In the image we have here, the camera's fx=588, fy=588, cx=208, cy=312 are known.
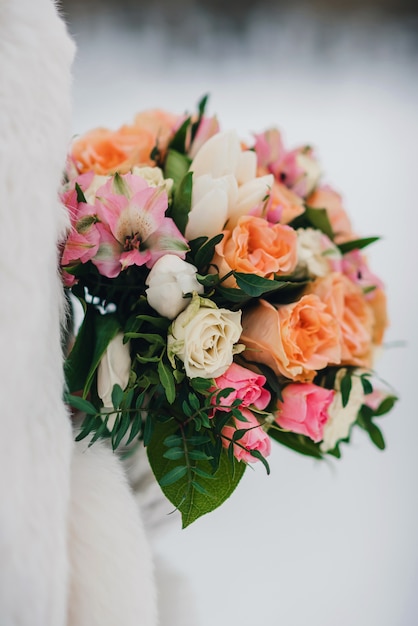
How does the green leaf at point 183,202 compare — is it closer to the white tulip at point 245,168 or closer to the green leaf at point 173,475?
the white tulip at point 245,168

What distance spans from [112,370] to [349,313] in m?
0.27

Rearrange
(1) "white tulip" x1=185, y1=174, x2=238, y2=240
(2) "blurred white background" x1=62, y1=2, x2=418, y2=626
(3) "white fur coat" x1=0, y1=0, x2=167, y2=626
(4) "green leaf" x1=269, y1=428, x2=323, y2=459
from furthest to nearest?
(2) "blurred white background" x1=62, y1=2, x2=418, y2=626 → (4) "green leaf" x1=269, y1=428, x2=323, y2=459 → (1) "white tulip" x1=185, y1=174, x2=238, y2=240 → (3) "white fur coat" x1=0, y1=0, x2=167, y2=626

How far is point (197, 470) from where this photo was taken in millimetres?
496

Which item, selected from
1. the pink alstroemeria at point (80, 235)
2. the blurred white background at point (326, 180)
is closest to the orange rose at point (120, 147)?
the pink alstroemeria at point (80, 235)

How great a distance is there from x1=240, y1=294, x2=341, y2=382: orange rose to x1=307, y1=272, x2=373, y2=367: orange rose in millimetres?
32

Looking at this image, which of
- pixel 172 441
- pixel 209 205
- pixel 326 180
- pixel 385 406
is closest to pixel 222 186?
pixel 209 205

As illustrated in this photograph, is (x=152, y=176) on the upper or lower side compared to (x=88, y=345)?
upper

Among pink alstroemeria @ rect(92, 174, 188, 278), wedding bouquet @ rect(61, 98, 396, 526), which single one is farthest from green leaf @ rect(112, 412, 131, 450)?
pink alstroemeria @ rect(92, 174, 188, 278)

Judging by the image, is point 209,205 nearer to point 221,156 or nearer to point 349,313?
point 221,156

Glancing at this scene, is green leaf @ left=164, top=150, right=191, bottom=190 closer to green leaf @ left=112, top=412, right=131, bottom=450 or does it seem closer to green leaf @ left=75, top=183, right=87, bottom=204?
green leaf @ left=75, top=183, right=87, bottom=204

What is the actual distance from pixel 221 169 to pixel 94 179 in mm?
120

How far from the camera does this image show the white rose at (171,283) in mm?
485

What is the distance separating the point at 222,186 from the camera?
0.51m

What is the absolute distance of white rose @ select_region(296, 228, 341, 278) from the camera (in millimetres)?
599
